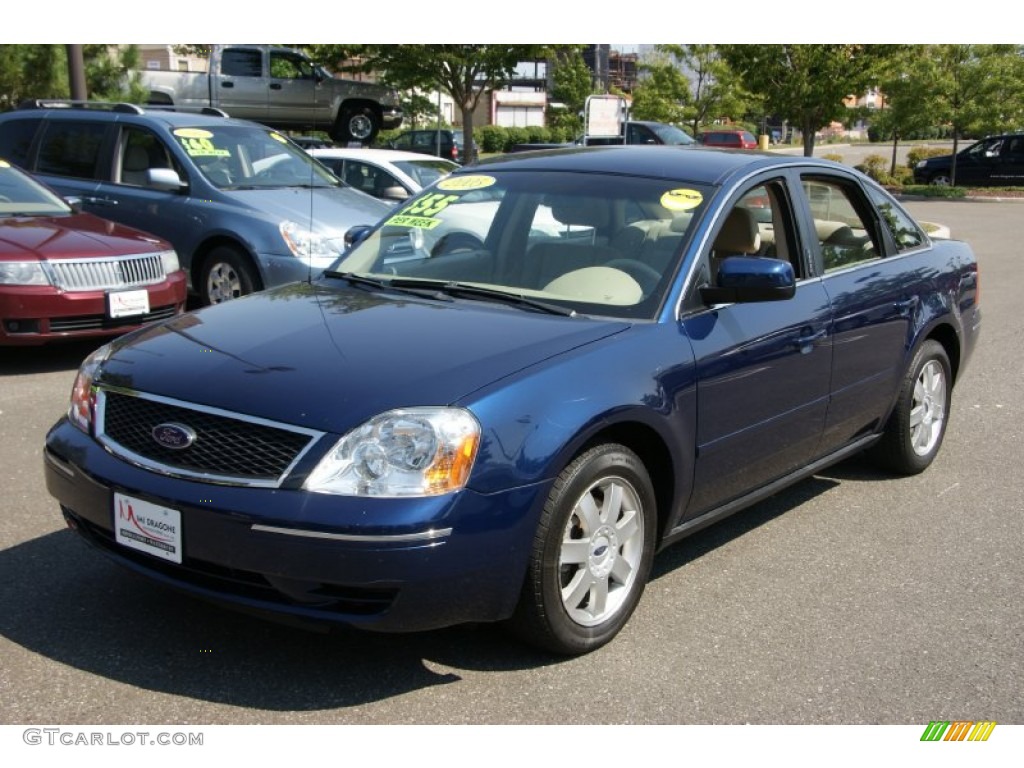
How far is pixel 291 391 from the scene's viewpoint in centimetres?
341

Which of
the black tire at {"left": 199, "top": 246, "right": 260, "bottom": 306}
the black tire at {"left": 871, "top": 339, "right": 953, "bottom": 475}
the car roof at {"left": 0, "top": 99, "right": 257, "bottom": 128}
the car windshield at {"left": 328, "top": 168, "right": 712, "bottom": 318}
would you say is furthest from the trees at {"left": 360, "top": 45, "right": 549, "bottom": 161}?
the car windshield at {"left": 328, "top": 168, "right": 712, "bottom": 318}

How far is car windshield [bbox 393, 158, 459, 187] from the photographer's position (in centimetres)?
1306

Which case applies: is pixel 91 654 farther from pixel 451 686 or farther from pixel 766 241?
pixel 766 241

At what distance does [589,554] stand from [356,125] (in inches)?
894

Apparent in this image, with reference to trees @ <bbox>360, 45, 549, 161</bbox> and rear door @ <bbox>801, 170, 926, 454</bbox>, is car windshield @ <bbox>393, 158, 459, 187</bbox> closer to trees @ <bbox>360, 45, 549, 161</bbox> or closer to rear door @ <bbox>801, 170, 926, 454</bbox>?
trees @ <bbox>360, 45, 549, 161</bbox>

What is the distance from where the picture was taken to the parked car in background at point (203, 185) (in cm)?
928

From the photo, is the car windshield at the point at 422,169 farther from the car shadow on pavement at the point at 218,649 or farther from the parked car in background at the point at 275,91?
the parked car in background at the point at 275,91

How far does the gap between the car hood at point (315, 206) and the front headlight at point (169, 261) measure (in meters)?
1.03

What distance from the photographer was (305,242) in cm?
923

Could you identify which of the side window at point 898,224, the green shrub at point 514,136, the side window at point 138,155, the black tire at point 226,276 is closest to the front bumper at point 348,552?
the side window at point 898,224

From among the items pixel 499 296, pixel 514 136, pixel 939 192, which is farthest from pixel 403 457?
pixel 514 136

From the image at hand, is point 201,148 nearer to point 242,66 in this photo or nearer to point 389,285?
point 389,285

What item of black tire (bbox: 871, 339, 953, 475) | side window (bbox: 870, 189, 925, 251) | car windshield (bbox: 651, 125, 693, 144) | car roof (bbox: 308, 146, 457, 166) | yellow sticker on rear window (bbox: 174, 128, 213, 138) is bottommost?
black tire (bbox: 871, 339, 953, 475)

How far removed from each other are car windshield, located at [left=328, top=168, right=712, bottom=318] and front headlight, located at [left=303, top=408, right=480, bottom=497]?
989mm
